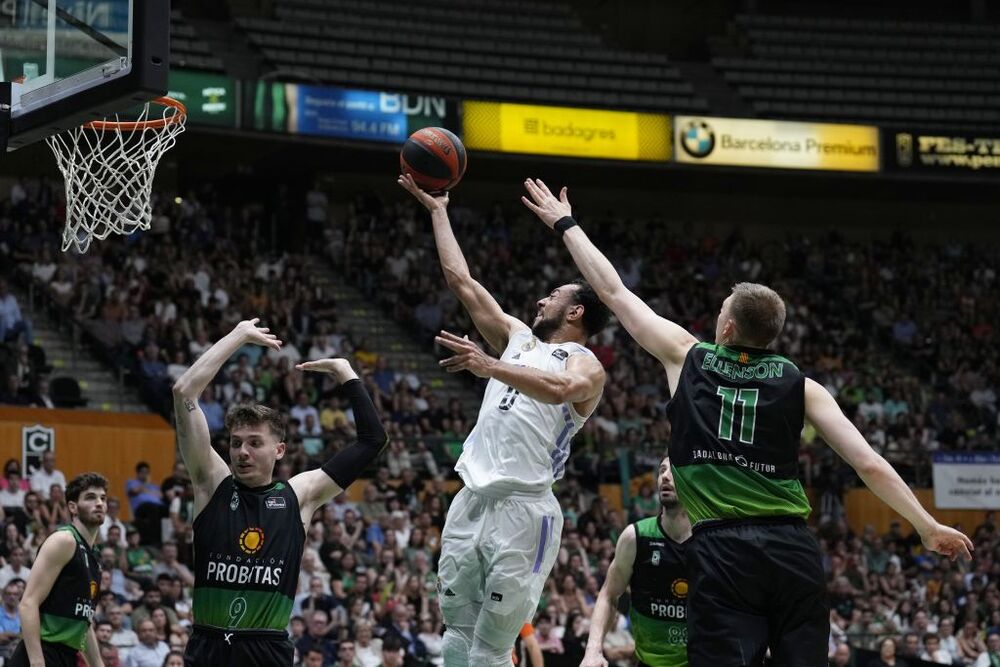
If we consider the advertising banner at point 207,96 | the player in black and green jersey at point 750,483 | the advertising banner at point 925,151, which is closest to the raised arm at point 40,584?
the player in black and green jersey at point 750,483

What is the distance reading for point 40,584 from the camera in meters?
7.73

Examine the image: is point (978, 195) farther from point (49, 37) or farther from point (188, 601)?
A: point (49, 37)

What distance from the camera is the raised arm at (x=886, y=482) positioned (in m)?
5.34

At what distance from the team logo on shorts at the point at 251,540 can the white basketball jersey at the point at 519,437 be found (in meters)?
1.02

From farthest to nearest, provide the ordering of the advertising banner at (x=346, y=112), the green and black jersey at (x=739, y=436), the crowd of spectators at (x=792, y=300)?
1. the advertising banner at (x=346, y=112)
2. the crowd of spectators at (x=792, y=300)
3. the green and black jersey at (x=739, y=436)

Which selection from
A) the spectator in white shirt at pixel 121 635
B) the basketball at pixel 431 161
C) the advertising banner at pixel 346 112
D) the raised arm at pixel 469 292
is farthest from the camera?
the advertising banner at pixel 346 112

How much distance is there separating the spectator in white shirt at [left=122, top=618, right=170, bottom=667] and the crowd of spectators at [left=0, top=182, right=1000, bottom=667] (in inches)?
0.9

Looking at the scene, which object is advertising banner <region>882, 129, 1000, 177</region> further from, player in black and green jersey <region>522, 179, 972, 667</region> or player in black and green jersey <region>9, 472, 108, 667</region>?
player in black and green jersey <region>522, 179, 972, 667</region>

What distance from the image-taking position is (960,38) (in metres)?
30.1

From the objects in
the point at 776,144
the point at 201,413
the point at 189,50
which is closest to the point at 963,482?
the point at 776,144

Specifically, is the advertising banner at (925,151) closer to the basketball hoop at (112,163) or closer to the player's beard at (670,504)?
the basketball hoop at (112,163)

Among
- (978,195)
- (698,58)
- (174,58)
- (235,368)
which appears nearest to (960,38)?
(978,195)

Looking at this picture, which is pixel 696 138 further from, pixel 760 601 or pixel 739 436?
pixel 760 601

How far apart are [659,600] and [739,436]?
272 cm
